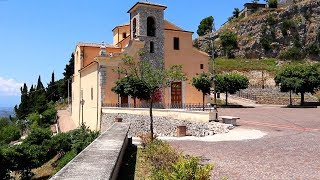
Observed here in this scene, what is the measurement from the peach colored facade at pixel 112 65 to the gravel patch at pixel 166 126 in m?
3.18

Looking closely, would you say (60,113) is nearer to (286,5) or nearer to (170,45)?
(170,45)

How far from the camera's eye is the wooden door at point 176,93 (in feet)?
114

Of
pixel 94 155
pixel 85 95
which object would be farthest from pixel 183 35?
pixel 94 155

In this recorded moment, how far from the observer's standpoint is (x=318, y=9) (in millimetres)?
86250

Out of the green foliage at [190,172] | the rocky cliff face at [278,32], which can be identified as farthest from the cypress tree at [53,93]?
the green foliage at [190,172]

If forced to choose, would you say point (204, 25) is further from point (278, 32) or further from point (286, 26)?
point (286, 26)

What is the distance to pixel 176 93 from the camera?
35.0m

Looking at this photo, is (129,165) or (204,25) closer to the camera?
(129,165)

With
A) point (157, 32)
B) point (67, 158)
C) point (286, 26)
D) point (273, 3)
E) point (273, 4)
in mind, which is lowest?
point (67, 158)

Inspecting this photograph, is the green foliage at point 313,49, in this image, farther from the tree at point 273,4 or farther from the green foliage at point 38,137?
the green foliage at point 38,137

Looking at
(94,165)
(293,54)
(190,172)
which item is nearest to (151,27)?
(94,165)

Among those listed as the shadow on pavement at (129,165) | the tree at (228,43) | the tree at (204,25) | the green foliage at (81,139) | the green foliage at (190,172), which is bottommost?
the green foliage at (81,139)

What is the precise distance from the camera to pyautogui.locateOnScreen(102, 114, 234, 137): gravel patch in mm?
19828

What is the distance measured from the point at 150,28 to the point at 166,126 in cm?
1415
